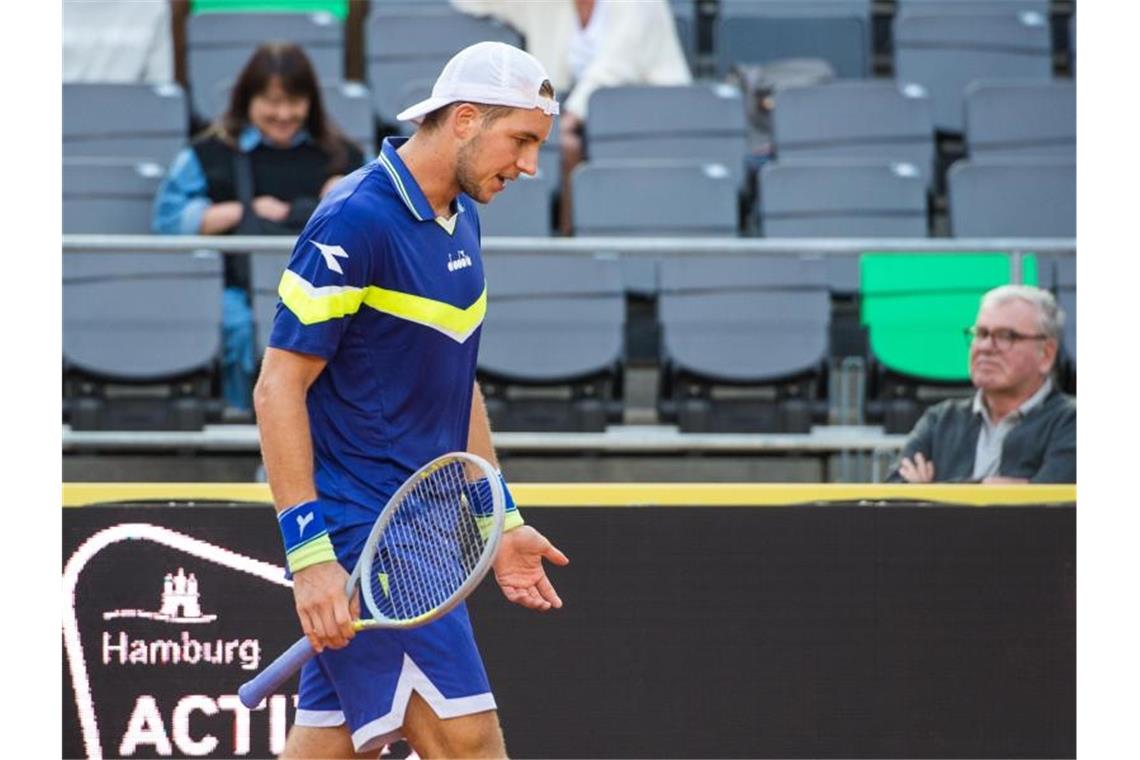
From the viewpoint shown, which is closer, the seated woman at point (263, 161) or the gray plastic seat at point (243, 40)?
the seated woman at point (263, 161)

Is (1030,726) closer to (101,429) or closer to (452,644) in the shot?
(452,644)

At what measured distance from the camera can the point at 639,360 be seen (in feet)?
23.3

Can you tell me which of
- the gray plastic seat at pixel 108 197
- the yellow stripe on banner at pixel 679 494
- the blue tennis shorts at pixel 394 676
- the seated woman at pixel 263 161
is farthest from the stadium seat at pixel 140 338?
the blue tennis shorts at pixel 394 676

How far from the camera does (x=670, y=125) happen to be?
8.08m

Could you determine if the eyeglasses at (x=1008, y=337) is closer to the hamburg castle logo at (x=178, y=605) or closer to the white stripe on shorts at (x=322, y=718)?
the hamburg castle logo at (x=178, y=605)

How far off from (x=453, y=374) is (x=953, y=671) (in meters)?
2.18

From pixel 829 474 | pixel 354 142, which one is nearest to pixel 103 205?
pixel 354 142

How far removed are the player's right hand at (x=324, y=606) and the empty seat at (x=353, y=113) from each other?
4.60 meters

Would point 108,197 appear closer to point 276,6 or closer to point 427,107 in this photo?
point 276,6

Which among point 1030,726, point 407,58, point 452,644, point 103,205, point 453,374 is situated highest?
point 407,58

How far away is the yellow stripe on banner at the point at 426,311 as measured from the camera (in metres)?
3.55

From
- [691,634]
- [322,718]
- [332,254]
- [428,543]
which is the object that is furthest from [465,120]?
[691,634]

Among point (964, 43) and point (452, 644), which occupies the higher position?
point (964, 43)

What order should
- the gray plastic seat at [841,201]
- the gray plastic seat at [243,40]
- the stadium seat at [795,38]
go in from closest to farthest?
the gray plastic seat at [841,201] → the gray plastic seat at [243,40] → the stadium seat at [795,38]
